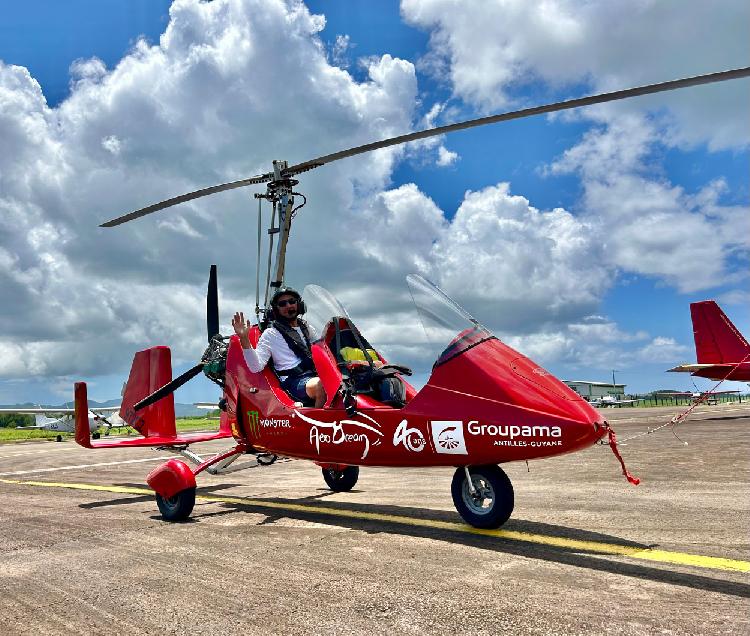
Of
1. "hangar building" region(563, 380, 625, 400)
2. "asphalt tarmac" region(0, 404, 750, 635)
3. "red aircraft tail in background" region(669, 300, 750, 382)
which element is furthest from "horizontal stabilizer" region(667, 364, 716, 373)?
"hangar building" region(563, 380, 625, 400)

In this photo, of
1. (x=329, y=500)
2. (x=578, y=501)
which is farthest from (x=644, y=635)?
(x=329, y=500)

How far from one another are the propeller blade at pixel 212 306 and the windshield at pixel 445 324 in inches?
178

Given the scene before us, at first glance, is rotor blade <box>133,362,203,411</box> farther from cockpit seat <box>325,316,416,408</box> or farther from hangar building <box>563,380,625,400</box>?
hangar building <box>563,380,625,400</box>

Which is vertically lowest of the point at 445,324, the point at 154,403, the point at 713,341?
the point at 154,403

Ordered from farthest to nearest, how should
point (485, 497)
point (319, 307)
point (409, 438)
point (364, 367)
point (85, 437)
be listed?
1. point (85, 437)
2. point (319, 307)
3. point (364, 367)
4. point (409, 438)
5. point (485, 497)

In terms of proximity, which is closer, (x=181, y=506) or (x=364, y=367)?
(x=364, y=367)

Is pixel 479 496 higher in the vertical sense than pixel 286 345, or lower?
lower

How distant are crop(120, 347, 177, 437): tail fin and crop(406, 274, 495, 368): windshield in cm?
638

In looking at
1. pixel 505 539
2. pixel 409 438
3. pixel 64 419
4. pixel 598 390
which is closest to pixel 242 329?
pixel 409 438

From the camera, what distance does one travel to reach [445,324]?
6285 millimetres

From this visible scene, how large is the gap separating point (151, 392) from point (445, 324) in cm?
704

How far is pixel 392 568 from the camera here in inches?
186

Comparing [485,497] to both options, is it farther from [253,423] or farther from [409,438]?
[253,423]

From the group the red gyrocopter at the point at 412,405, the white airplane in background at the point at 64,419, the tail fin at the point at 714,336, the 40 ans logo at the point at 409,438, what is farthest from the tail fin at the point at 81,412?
the tail fin at the point at 714,336
